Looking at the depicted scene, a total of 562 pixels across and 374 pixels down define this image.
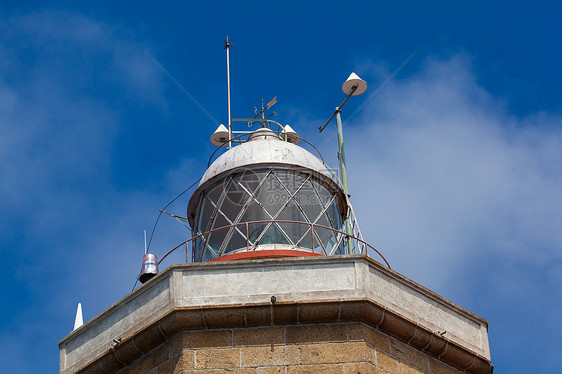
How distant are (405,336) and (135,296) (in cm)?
345

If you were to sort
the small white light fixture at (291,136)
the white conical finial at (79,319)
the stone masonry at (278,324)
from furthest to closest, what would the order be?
1. the small white light fixture at (291,136)
2. the white conical finial at (79,319)
3. the stone masonry at (278,324)

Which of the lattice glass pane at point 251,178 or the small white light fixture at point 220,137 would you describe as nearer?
the lattice glass pane at point 251,178

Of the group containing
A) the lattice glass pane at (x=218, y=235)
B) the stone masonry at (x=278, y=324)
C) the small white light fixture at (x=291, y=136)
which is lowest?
the stone masonry at (x=278, y=324)

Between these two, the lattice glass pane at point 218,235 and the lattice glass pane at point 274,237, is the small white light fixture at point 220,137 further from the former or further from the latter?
the lattice glass pane at point 274,237

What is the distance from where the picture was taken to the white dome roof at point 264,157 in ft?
51.9

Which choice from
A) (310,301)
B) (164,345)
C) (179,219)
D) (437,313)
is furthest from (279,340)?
(179,219)

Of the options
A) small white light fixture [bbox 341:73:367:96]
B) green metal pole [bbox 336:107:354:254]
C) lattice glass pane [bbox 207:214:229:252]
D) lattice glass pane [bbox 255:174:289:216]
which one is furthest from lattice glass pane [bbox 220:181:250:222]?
small white light fixture [bbox 341:73:367:96]

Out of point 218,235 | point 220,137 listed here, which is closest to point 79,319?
point 218,235

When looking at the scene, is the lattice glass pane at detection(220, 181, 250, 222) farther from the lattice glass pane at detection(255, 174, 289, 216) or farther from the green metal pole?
the green metal pole

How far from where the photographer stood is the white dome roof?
51.9ft

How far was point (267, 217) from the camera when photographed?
1552cm

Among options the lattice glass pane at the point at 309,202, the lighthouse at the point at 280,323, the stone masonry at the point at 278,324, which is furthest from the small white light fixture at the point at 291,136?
the stone masonry at the point at 278,324

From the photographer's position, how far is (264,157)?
15.8 meters

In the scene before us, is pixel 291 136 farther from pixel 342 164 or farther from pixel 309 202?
pixel 309 202
